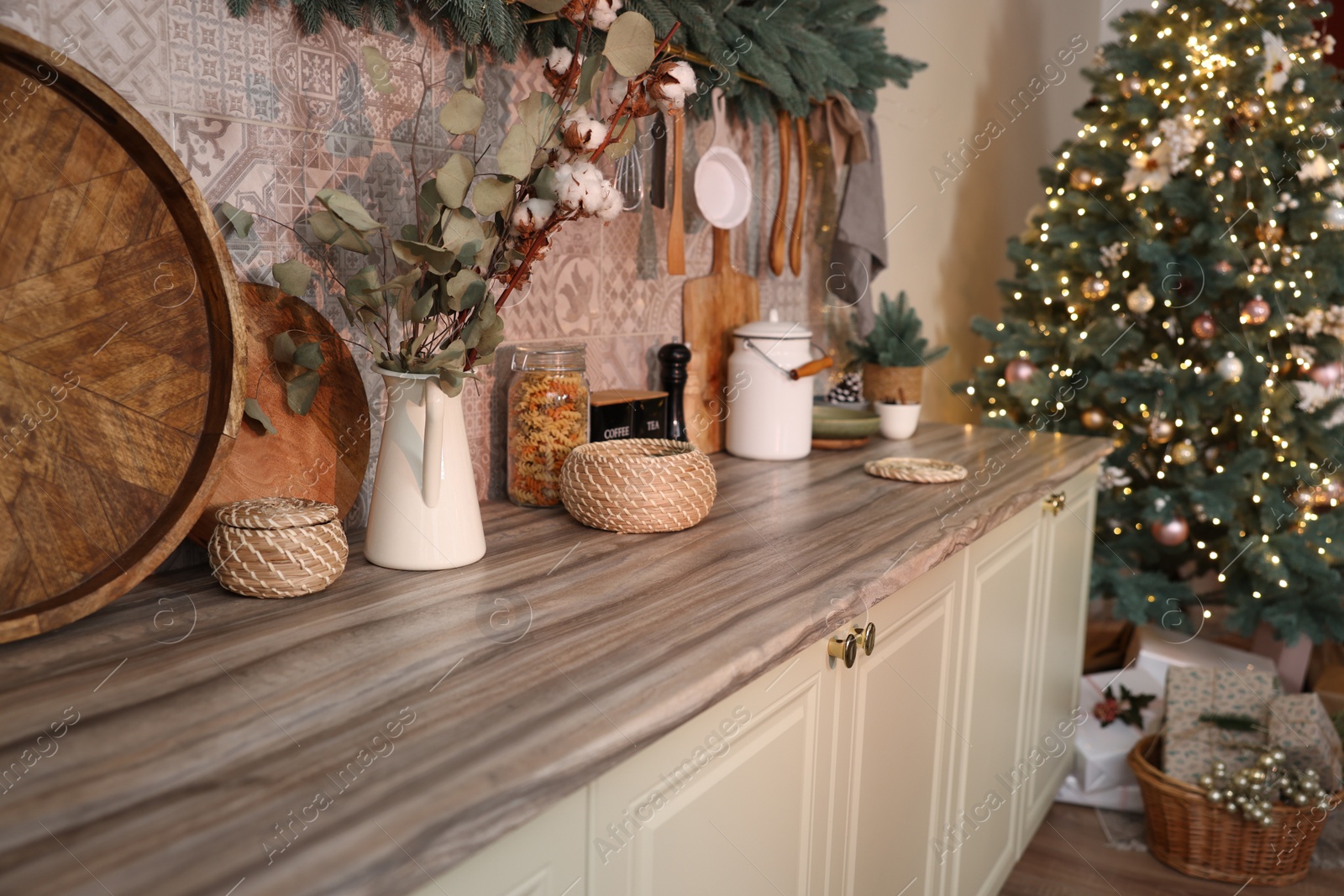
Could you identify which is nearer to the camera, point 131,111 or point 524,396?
point 131,111

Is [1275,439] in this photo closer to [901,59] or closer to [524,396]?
[901,59]

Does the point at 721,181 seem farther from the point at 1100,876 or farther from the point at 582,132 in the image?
the point at 1100,876

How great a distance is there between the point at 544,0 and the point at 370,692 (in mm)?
699

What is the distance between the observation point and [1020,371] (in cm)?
281

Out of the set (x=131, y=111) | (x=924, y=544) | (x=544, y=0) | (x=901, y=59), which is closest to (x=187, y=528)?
(x=131, y=111)

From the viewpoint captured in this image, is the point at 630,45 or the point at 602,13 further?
the point at 602,13

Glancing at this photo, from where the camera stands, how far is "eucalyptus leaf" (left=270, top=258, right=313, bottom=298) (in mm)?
1030

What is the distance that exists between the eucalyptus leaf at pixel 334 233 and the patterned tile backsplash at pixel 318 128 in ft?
0.29

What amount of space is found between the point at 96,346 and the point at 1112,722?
2338 mm

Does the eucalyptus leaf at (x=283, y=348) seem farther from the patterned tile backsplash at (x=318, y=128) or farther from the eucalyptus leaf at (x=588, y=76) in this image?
the eucalyptus leaf at (x=588, y=76)

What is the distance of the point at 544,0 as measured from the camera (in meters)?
1.02

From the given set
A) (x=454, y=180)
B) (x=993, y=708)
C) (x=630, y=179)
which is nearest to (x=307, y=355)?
(x=454, y=180)

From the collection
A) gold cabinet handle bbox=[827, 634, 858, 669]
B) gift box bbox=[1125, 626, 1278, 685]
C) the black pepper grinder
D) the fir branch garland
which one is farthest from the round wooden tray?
gift box bbox=[1125, 626, 1278, 685]

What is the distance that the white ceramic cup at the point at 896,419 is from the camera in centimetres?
199
